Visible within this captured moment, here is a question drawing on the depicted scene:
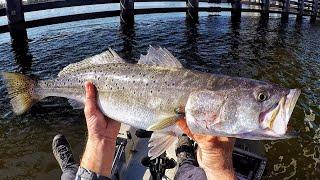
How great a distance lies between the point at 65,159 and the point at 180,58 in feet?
30.9

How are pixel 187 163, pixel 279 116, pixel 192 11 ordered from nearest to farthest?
pixel 279 116
pixel 187 163
pixel 192 11

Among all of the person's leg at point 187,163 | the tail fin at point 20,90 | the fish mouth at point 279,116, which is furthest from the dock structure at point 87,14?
the fish mouth at point 279,116

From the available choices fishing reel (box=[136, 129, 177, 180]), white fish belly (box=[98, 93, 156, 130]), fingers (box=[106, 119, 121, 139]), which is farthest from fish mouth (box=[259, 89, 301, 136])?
fishing reel (box=[136, 129, 177, 180])

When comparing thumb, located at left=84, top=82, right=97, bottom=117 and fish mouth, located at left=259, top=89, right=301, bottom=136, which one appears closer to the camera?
fish mouth, located at left=259, top=89, right=301, bottom=136

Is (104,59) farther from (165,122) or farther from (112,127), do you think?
(165,122)

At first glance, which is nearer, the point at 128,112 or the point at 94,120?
the point at 128,112

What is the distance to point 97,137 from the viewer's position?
11.9 ft

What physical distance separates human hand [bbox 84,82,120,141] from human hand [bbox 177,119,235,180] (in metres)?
0.82

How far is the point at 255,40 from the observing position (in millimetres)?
Result: 20094

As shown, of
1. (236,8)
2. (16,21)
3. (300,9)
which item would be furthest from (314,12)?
(16,21)

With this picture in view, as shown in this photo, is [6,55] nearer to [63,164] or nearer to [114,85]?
[63,164]

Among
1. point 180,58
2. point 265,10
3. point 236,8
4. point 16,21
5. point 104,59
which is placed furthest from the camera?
point 265,10

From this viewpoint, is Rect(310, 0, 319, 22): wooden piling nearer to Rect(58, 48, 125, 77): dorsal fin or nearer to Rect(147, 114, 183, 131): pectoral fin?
Rect(58, 48, 125, 77): dorsal fin

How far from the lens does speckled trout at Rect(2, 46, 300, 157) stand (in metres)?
2.74
